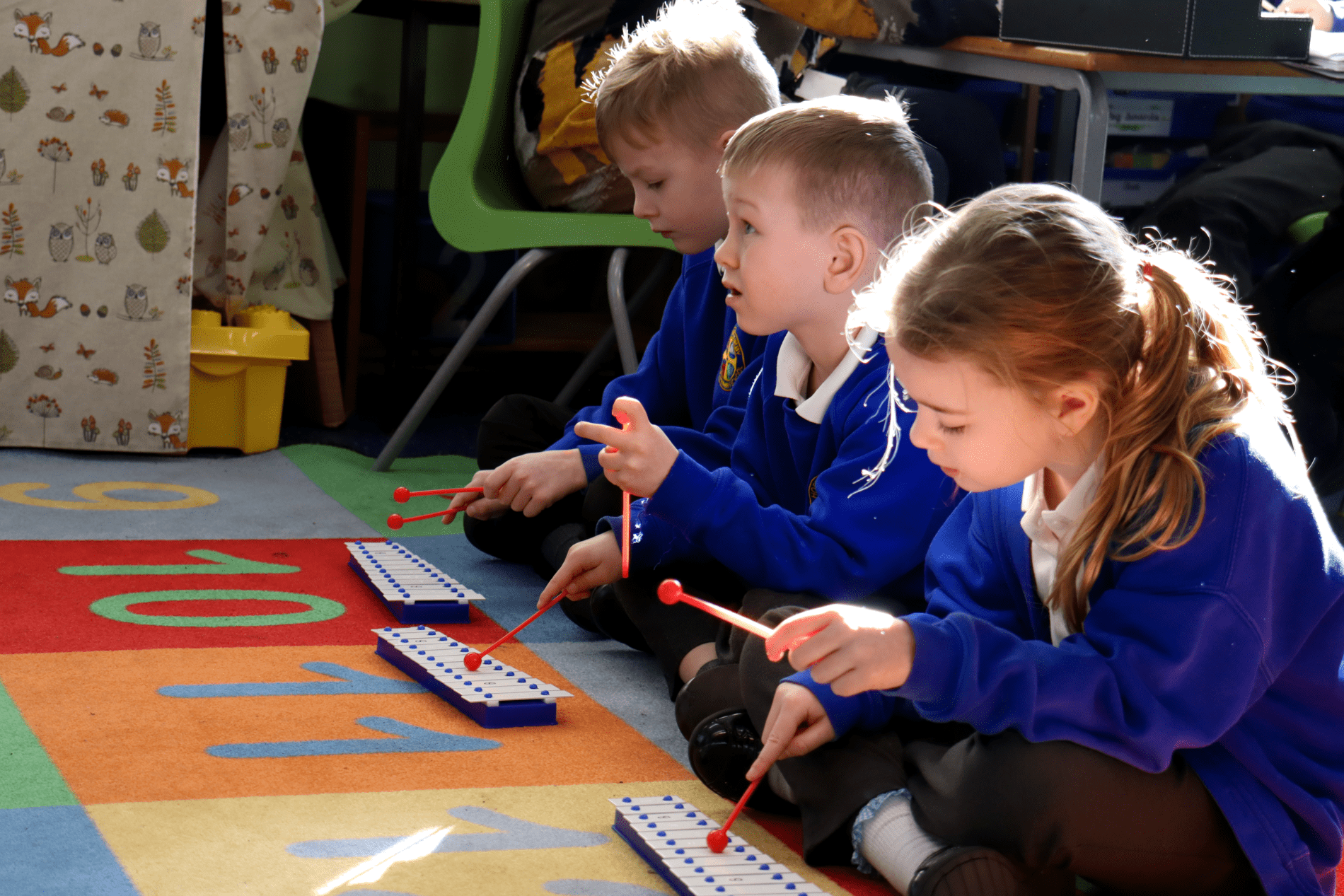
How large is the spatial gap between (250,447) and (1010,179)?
1.18 meters

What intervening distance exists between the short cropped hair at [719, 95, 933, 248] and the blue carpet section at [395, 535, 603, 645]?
0.50m

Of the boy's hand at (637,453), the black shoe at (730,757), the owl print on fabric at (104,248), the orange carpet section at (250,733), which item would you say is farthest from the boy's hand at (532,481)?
the owl print on fabric at (104,248)

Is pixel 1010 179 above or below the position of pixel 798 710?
above

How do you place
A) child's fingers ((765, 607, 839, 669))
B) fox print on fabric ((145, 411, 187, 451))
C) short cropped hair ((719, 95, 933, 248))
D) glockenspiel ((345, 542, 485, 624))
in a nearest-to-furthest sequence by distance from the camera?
1. child's fingers ((765, 607, 839, 669))
2. short cropped hair ((719, 95, 933, 248))
3. glockenspiel ((345, 542, 485, 624))
4. fox print on fabric ((145, 411, 187, 451))

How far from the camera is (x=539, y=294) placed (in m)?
2.85

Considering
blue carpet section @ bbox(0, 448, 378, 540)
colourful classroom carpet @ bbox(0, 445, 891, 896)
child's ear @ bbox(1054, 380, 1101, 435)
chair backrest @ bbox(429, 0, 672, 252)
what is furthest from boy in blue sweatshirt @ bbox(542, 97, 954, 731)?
chair backrest @ bbox(429, 0, 672, 252)

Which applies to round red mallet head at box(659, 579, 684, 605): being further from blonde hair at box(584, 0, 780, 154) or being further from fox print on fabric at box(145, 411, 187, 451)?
fox print on fabric at box(145, 411, 187, 451)

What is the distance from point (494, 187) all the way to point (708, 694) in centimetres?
115

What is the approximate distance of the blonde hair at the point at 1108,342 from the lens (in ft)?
2.63

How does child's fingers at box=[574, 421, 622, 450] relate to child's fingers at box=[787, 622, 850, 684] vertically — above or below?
above

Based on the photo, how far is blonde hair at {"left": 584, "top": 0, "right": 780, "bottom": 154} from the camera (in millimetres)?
1405

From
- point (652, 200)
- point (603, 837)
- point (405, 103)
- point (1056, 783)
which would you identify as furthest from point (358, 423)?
point (1056, 783)

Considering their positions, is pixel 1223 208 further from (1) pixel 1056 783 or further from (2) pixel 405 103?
(2) pixel 405 103

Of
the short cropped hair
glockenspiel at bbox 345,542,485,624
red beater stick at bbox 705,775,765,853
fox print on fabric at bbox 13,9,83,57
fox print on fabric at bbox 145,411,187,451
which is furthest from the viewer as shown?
fox print on fabric at bbox 145,411,187,451
